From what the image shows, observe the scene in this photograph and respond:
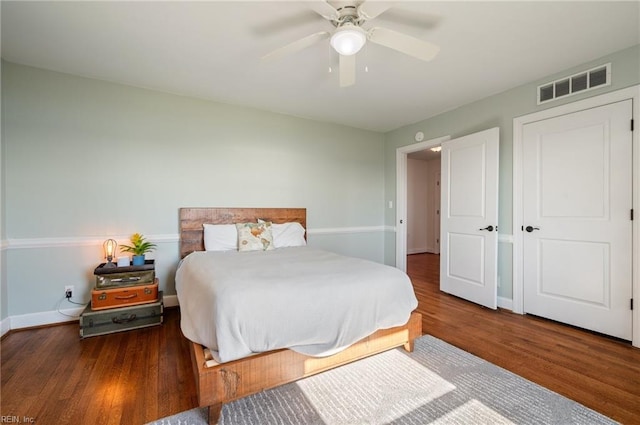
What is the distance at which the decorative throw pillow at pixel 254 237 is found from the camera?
3153mm

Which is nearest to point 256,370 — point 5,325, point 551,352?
point 551,352

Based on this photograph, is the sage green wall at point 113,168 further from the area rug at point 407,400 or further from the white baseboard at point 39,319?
the area rug at point 407,400

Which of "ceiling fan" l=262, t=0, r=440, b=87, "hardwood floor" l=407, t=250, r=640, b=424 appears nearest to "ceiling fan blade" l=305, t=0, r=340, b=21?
"ceiling fan" l=262, t=0, r=440, b=87

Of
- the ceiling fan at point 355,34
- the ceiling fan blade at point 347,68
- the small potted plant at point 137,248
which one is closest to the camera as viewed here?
the ceiling fan at point 355,34

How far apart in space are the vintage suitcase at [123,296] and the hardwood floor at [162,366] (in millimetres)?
263

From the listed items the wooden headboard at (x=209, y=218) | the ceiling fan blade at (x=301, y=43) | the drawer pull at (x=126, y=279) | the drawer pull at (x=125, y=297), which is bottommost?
the drawer pull at (x=125, y=297)

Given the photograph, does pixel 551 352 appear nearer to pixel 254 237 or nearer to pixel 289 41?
pixel 254 237

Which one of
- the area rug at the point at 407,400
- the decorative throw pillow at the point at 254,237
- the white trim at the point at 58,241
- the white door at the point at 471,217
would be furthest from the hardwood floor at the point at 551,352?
the white trim at the point at 58,241

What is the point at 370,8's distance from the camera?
1576 mm

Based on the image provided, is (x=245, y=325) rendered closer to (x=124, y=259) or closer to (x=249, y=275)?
(x=249, y=275)

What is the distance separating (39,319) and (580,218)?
5.14m

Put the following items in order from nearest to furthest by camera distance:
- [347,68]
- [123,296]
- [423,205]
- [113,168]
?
1. [347,68]
2. [123,296]
3. [113,168]
4. [423,205]

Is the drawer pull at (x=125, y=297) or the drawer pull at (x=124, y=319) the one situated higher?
the drawer pull at (x=125, y=297)

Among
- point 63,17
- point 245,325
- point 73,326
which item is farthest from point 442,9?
point 73,326
